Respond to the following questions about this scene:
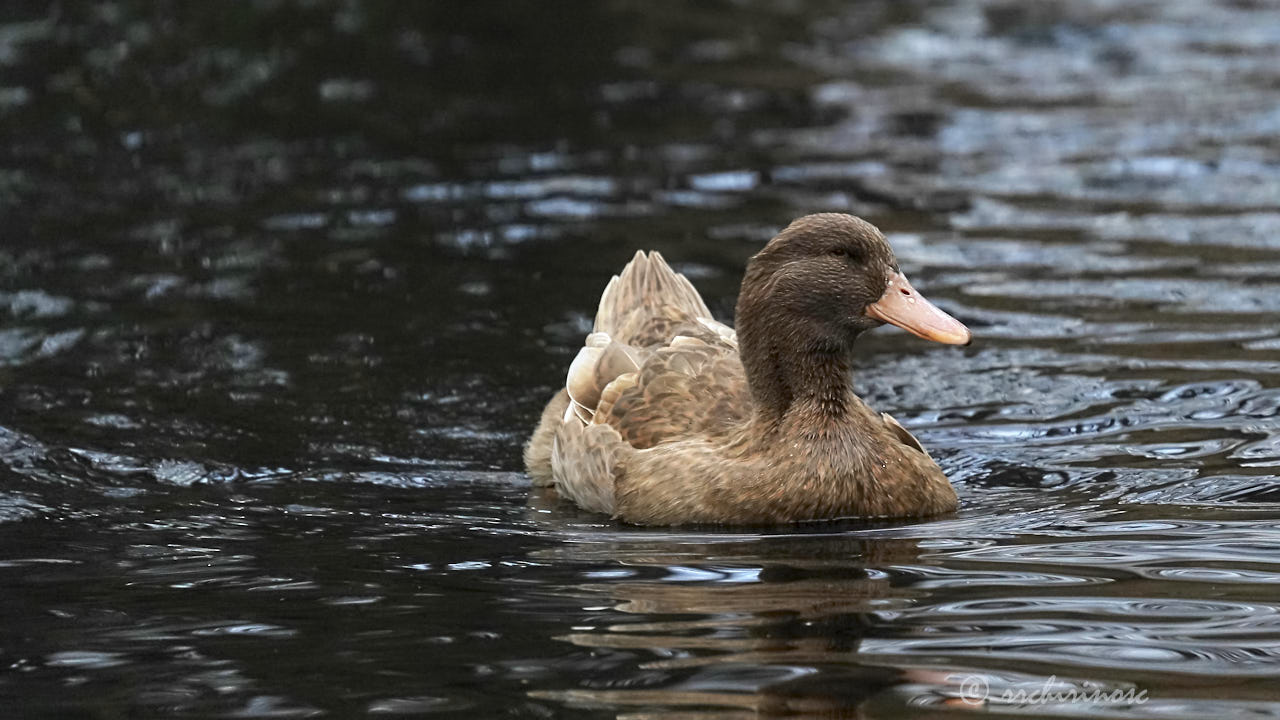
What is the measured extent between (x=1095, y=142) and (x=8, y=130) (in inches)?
354

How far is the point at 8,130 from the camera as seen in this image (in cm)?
1609

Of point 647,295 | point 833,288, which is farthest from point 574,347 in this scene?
point 833,288

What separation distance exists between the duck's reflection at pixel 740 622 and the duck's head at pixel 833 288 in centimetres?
87

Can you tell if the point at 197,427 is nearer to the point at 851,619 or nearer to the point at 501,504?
the point at 501,504

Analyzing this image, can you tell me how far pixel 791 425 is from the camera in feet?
26.6

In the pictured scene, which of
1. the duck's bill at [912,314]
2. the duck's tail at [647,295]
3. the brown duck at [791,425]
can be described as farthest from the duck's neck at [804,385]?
the duck's tail at [647,295]

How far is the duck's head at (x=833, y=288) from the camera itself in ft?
26.3

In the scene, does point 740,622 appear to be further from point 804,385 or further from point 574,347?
point 574,347

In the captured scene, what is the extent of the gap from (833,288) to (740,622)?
77.9 inches

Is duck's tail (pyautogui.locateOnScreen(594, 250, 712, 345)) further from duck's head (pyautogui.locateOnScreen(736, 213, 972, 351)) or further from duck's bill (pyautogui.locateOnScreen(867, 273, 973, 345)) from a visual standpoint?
duck's bill (pyautogui.locateOnScreen(867, 273, 973, 345))

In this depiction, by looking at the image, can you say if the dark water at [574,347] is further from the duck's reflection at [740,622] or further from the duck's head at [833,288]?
the duck's head at [833,288]

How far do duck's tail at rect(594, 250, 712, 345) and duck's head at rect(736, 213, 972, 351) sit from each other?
1679mm

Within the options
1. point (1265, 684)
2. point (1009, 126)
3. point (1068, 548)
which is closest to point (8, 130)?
point (1009, 126)

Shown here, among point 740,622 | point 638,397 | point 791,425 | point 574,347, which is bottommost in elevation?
point 740,622
